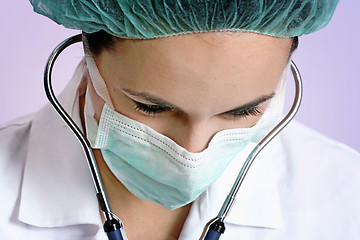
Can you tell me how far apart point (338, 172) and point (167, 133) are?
0.71 metres

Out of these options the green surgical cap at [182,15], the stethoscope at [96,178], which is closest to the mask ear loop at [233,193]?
the stethoscope at [96,178]

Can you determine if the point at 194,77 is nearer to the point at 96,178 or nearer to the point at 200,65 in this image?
the point at 200,65

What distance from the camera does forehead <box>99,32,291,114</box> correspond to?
3.67 feet

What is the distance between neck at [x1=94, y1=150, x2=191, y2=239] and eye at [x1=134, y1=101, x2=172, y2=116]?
0.35 m

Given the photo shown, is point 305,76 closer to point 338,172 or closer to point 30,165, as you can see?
point 338,172

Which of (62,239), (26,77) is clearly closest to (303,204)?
(62,239)

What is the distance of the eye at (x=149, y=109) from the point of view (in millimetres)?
1222

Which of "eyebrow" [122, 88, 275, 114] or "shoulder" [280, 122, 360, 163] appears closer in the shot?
"eyebrow" [122, 88, 275, 114]

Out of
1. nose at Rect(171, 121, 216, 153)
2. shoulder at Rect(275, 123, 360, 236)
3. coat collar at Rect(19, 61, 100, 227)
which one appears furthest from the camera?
shoulder at Rect(275, 123, 360, 236)

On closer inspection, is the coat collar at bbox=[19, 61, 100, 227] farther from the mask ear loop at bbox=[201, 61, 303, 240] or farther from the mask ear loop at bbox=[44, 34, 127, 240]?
the mask ear loop at bbox=[201, 61, 303, 240]

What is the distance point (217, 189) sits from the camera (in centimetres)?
162

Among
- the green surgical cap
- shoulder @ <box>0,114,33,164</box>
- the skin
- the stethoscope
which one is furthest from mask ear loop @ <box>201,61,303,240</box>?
shoulder @ <box>0,114,33,164</box>

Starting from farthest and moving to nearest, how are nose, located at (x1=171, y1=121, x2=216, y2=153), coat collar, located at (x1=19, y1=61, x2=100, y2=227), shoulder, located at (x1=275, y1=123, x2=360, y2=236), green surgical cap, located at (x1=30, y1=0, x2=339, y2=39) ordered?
1. shoulder, located at (x1=275, y1=123, x2=360, y2=236)
2. coat collar, located at (x1=19, y1=61, x2=100, y2=227)
3. nose, located at (x1=171, y1=121, x2=216, y2=153)
4. green surgical cap, located at (x1=30, y1=0, x2=339, y2=39)

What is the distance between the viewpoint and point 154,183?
137cm
